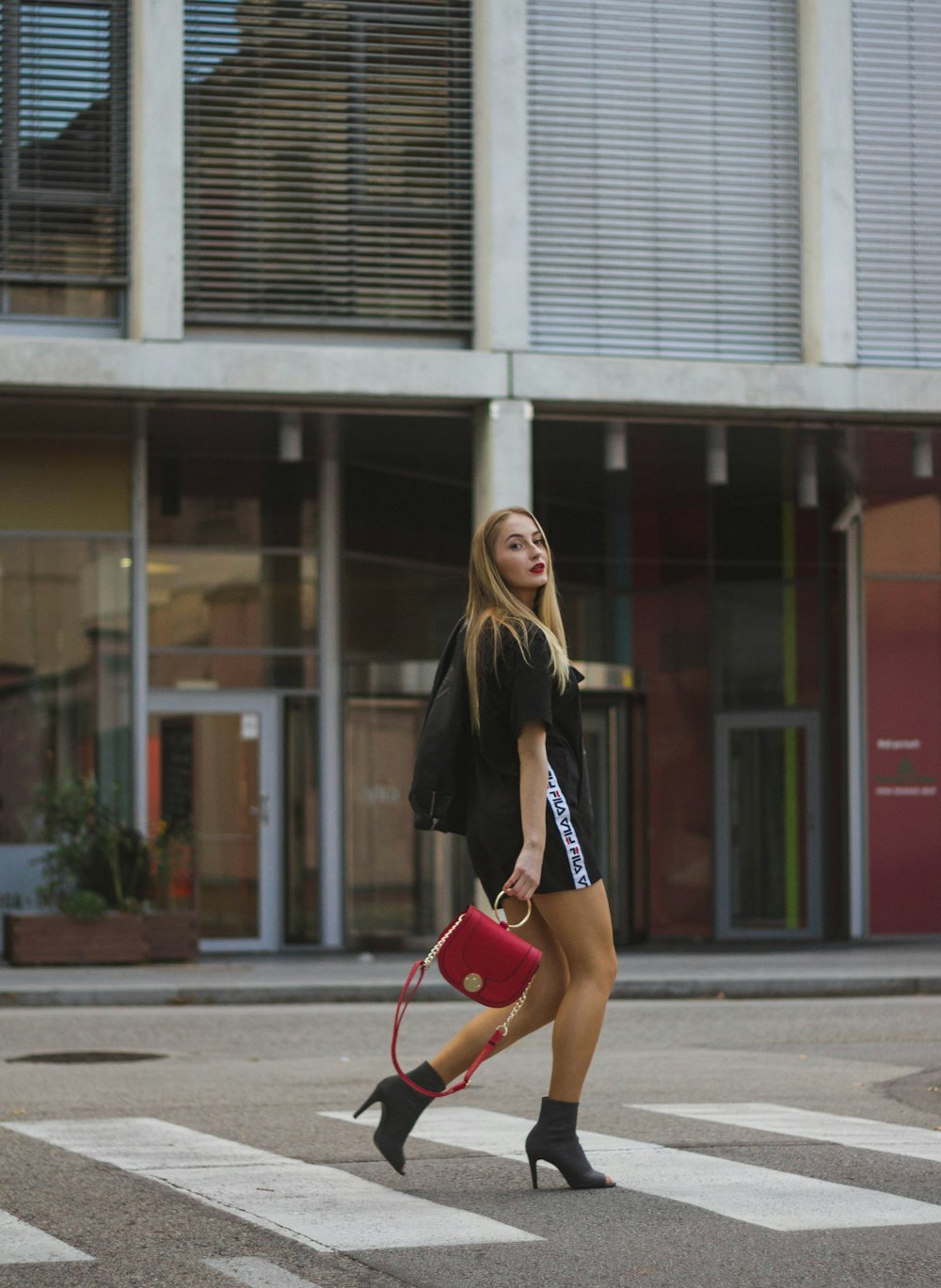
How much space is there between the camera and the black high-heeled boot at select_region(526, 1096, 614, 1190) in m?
5.21

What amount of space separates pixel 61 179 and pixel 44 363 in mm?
1714

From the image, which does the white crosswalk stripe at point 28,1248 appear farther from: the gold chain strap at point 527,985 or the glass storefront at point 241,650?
the glass storefront at point 241,650

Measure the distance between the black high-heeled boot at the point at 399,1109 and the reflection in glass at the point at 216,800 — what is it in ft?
43.4

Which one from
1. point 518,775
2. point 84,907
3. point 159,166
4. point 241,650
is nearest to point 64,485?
point 241,650

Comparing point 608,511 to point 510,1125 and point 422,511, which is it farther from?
point 510,1125

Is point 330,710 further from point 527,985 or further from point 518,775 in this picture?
point 527,985

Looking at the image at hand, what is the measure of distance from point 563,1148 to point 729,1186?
1.49 ft

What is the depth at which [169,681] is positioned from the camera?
1880 centimetres

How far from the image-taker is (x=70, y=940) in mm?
16469

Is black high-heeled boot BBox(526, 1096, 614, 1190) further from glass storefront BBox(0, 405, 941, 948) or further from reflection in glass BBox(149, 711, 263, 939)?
reflection in glass BBox(149, 711, 263, 939)

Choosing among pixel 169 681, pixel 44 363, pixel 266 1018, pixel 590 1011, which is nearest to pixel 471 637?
pixel 590 1011

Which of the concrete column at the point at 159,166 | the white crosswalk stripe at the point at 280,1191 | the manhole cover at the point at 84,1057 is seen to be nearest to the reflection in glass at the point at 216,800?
the concrete column at the point at 159,166

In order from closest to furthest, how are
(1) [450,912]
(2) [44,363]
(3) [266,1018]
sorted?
(3) [266,1018] → (2) [44,363] → (1) [450,912]

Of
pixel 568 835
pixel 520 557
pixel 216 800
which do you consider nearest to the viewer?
pixel 568 835
